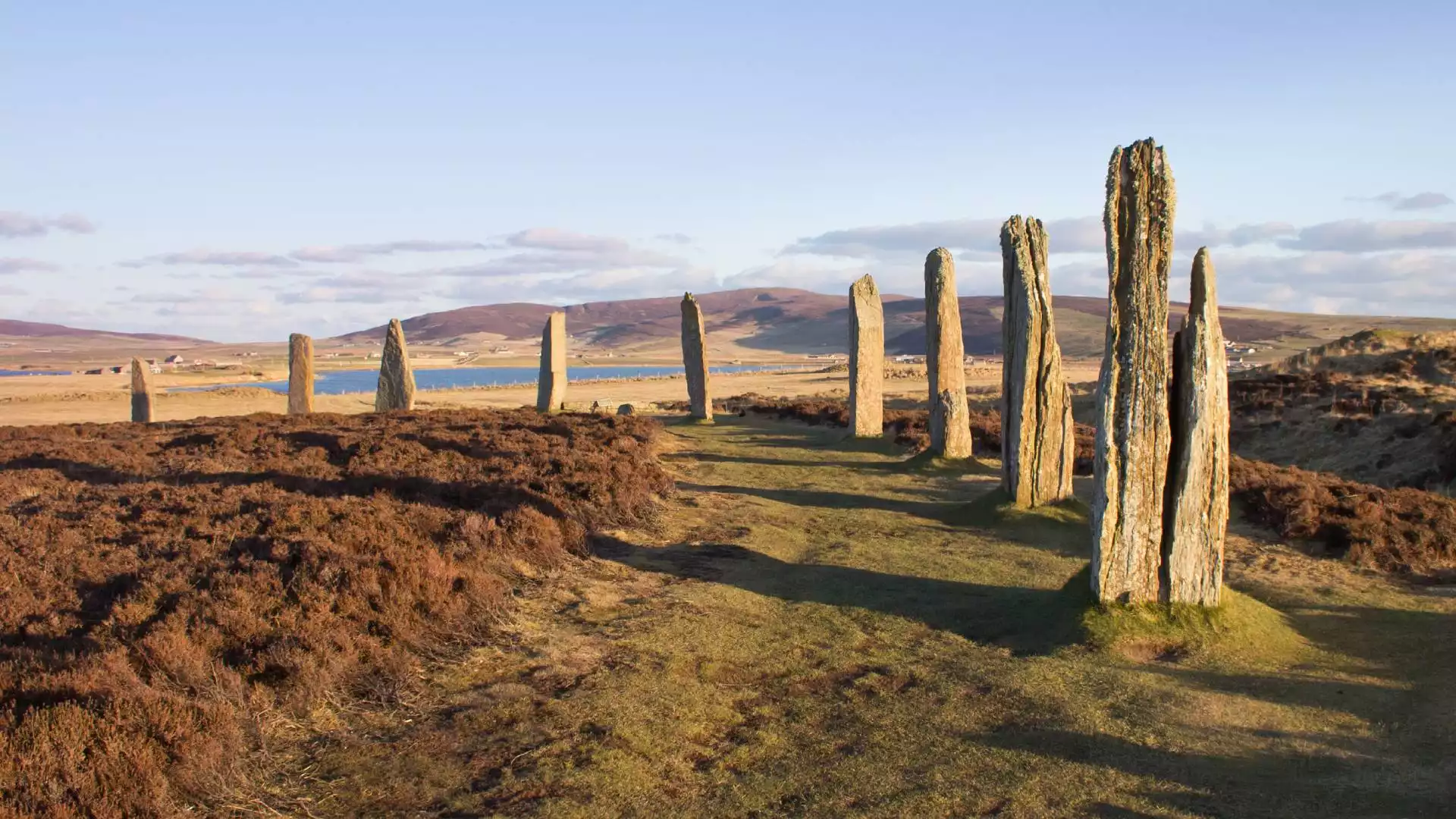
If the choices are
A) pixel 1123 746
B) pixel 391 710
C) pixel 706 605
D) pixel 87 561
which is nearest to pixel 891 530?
pixel 706 605

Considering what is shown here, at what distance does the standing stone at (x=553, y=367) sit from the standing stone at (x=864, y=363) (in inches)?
428

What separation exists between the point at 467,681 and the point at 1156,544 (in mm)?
6350

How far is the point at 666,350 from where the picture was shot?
600 feet

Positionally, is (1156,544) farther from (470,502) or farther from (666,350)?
(666,350)

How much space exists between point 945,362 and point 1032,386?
4.94m

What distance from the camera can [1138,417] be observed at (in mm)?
8852

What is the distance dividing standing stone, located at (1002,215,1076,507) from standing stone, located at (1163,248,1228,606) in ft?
16.4

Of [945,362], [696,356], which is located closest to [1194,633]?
[945,362]

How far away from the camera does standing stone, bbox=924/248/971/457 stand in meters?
18.5

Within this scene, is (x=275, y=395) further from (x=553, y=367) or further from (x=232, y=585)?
(x=232, y=585)

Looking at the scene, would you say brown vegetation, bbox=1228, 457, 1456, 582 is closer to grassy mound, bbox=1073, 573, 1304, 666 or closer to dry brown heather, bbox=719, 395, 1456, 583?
dry brown heather, bbox=719, 395, 1456, 583

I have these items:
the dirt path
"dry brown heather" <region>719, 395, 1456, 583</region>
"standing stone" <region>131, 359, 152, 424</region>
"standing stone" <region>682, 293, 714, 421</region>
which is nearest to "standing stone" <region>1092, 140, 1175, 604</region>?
the dirt path

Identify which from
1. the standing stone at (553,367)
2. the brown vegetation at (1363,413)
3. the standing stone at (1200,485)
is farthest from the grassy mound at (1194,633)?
the standing stone at (553,367)

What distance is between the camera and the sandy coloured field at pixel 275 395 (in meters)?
37.8
